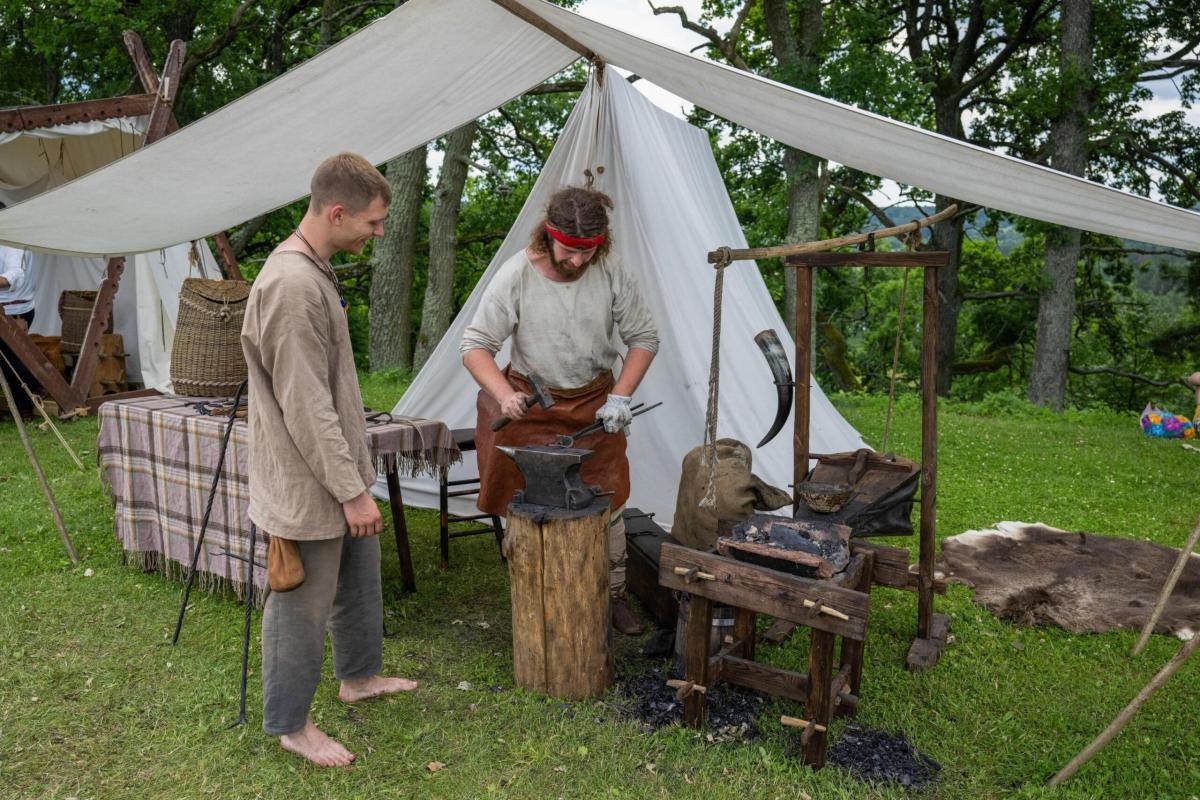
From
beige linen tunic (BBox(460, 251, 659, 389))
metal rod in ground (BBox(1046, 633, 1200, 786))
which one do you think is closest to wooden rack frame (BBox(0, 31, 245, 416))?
beige linen tunic (BBox(460, 251, 659, 389))

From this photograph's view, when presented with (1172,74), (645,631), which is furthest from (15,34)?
(1172,74)

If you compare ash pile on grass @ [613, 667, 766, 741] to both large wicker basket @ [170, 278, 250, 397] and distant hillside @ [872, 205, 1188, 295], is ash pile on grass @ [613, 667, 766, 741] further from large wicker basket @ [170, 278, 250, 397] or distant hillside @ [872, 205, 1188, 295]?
distant hillside @ [872, 205, 1188, 295]

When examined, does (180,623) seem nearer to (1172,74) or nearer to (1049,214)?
(1049,214)

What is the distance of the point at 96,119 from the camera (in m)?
6.48

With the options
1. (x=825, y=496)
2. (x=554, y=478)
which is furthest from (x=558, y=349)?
(x=825, y=496)

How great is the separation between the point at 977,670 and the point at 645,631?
3.94 feet

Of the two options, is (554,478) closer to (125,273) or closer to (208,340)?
(208,340)

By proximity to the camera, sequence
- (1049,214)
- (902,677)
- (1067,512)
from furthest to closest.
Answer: (1067,512) < (902,677) < (1049,214)

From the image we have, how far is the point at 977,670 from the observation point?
3.03 metres

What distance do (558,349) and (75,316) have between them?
6281 millimetres

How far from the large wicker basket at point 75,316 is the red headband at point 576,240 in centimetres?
601

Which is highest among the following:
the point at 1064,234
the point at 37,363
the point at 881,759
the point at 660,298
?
the point at 1064,234

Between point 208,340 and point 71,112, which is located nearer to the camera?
point 208,340

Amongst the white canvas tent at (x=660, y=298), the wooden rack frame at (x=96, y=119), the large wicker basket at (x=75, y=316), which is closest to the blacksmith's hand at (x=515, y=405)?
the white canvas tent at (x=660, y=298)
